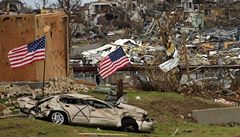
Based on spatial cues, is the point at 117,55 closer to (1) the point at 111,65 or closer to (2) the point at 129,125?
(1) the point at 111,65

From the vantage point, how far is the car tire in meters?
23.3

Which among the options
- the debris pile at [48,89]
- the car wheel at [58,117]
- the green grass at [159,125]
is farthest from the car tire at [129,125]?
the debris pile at [48,89]

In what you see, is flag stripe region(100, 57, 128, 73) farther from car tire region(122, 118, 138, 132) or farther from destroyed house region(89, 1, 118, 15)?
destroyed house region(89, 1, 118, 15)

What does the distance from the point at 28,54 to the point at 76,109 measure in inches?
151

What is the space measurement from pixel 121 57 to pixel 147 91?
9.06m

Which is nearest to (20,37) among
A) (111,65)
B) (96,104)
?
(111,65)

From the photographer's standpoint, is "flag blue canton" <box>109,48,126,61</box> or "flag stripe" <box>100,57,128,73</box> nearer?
"flag stripe" <box>100,57,128,73</box>

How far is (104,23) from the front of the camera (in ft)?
436

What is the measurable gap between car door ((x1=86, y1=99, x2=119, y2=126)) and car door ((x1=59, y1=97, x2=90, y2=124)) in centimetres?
20

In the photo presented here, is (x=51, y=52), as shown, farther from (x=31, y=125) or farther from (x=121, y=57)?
(x=31, y=125)

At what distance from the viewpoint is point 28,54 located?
2509cm

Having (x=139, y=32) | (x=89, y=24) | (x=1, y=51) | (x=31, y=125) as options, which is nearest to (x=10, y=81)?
(x=1, y=51)

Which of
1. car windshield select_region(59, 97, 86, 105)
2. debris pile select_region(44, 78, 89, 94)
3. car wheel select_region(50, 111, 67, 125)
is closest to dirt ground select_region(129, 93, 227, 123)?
debris pile select_region(44, 78, 89, 94)

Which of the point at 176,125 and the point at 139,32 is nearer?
the point at 176,125
